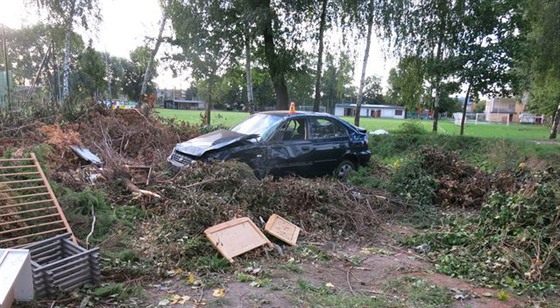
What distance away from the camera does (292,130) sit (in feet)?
25.5

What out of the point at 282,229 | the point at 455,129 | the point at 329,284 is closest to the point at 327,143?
the point at 282,229

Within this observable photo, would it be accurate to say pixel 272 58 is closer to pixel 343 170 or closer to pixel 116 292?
pixel 343 170

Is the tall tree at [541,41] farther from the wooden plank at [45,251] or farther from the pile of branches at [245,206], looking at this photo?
the wooden plank at [45,251]

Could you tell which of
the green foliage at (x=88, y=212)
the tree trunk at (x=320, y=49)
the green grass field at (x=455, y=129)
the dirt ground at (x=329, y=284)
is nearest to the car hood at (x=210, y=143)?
the green foliage at (x=88, y=212)

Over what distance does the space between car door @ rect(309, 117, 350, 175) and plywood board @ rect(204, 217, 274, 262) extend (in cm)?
320

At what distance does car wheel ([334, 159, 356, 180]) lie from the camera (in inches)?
332

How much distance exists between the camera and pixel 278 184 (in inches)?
249

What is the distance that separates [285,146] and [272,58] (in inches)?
372

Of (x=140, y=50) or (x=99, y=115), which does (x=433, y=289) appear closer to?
(x=99, y=115)

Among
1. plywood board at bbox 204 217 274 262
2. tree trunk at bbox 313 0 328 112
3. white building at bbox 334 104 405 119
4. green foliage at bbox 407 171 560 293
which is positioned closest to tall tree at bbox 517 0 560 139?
tree trunk at bbox 313 0 328 112

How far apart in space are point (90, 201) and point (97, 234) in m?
0.74

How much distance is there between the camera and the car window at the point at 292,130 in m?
7.55

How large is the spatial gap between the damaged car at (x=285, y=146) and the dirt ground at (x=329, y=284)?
2591 millimetres

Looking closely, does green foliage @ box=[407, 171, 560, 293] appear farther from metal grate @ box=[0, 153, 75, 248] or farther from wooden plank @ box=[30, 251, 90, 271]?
metal grate @ box=[0, 153, 75, 248]
